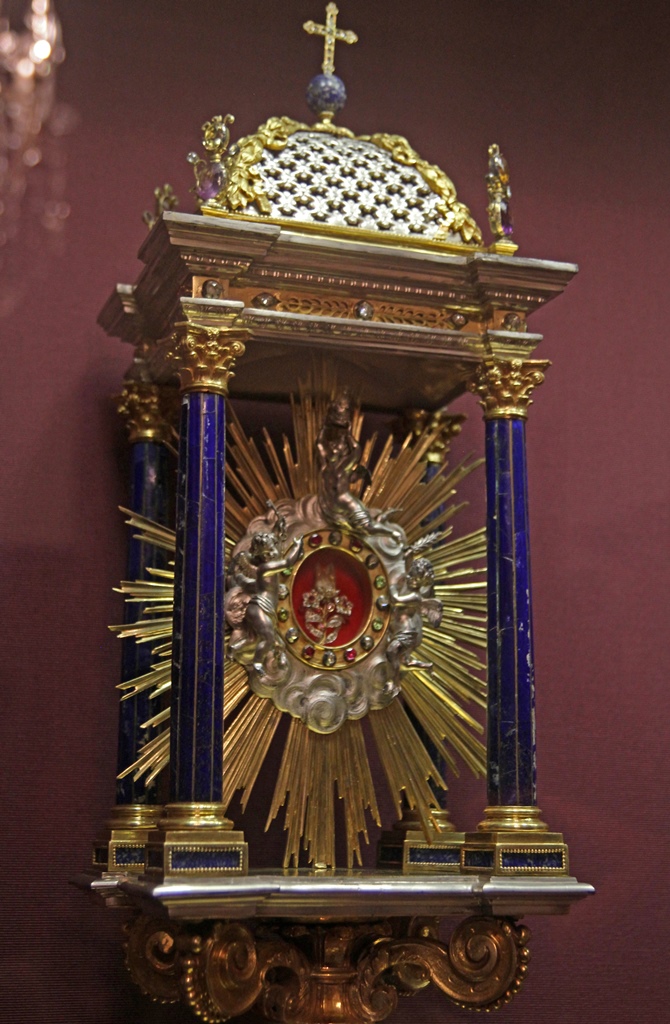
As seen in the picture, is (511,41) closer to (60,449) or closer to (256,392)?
(256,392)

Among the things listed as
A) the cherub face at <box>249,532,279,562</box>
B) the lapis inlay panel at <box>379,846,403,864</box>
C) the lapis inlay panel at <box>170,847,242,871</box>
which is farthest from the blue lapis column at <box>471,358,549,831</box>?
the lapis inlay panel at <box>170,847,242,871</box>

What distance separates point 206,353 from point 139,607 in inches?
42.1

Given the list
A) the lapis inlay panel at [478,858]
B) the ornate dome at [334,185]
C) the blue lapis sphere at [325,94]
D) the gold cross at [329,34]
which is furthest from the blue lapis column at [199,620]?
the gold cross at [329,34]

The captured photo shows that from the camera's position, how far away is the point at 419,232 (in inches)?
203

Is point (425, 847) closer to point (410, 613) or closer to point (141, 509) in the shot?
point (410, 613)

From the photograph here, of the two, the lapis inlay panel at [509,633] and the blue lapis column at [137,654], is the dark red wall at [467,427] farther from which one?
the lapis inlay panel at [509,633]

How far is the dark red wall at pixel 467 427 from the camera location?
17.9ft

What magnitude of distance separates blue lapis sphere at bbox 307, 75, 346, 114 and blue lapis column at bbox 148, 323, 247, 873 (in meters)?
1.12

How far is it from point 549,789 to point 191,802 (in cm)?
196

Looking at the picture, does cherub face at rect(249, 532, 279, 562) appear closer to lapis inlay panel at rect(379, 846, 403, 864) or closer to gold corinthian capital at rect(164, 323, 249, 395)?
gold corinthian capital at rect(164, 323, 249, 395)

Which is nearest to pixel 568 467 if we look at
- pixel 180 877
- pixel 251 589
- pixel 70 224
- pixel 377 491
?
pixel 377 491

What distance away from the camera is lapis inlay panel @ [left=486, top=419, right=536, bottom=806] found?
4.86 metres

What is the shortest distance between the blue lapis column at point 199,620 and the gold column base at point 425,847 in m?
1.01

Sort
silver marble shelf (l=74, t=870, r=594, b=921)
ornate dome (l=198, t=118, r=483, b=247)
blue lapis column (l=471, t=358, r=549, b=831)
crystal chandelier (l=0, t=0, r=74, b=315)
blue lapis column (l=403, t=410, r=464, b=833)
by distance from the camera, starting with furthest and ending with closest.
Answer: blue lapis column (l=403, t=410, r=464, b=833)
ornate dome (l=198, t=118, r=483, b=247)
blue lapis column (l=471, t=358, r=549, b=831)
silver marble shelf (l=74, t=870, r=594, b=921)
crystal chandelier (l=0, t=0, r=74, b=315)
